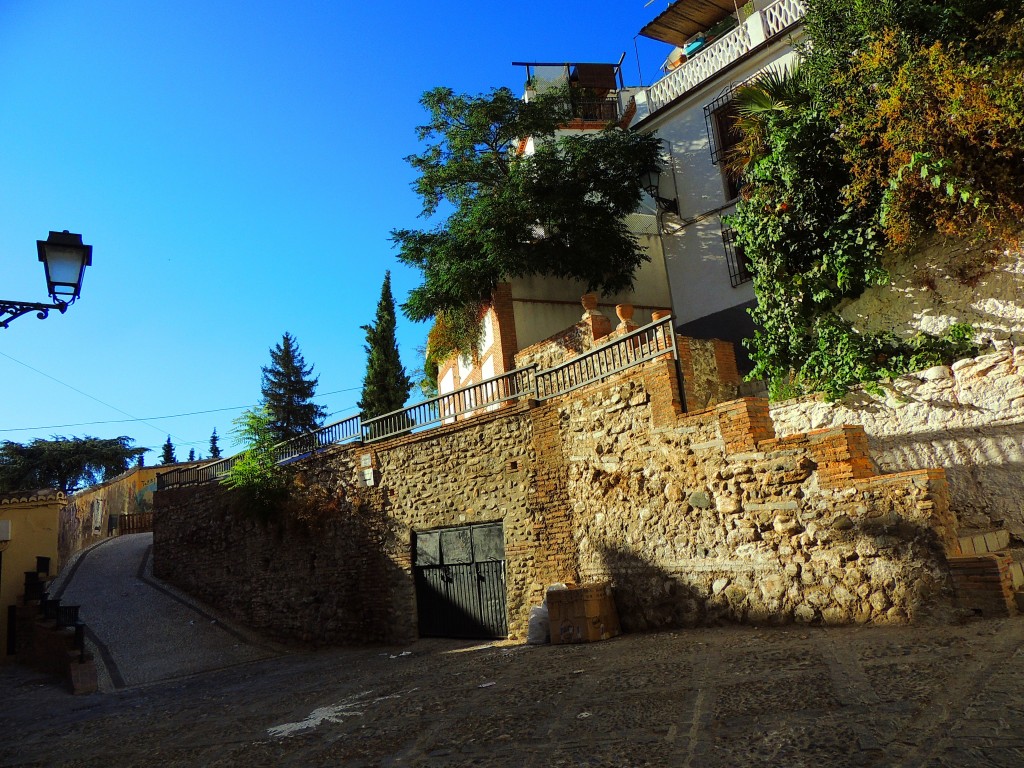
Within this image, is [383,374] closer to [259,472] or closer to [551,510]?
[259,472]

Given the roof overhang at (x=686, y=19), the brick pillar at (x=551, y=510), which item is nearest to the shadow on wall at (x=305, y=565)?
the brick pillar at (x=551, y=510)

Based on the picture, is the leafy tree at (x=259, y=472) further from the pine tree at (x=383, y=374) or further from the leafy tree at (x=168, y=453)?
the leafy tree at (x=168, y=453)

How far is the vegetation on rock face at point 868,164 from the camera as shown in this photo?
7.50 m

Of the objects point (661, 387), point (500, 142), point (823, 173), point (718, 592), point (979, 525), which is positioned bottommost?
point (718, 592)

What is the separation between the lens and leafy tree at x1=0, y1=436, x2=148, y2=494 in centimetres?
3781

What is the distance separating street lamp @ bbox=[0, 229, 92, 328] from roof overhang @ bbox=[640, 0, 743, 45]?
575 inches

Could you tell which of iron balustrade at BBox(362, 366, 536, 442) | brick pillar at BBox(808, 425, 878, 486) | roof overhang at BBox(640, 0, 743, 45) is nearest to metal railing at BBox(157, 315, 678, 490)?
iron balustrade at BBox(362, 366, 536, 442)

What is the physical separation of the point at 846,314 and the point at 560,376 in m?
3.88

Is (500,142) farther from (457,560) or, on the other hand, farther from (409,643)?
(409,643)

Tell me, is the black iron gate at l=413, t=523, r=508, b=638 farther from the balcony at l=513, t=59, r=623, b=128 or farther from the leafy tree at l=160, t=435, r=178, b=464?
the leafy tree at l=160, t=435, r=178, b=464

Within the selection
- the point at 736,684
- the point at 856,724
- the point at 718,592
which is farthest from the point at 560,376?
the point at 856,724

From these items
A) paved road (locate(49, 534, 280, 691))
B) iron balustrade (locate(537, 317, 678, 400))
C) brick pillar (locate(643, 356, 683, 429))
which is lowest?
paved road (locate(49, 534, 280, 691))

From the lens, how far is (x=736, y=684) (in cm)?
489

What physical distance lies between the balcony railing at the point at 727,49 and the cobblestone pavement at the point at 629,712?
10.7 m
